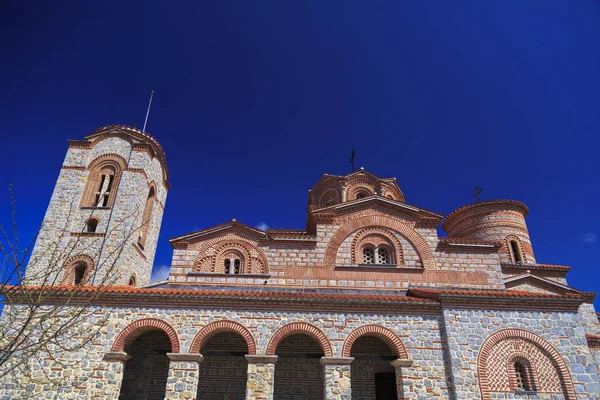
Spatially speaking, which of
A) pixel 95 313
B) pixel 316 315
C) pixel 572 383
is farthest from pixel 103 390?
pixel 572 383

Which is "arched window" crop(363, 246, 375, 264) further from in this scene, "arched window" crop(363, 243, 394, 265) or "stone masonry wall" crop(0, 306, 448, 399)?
"stone masonry wall" crop(0, 306, 448, 399)

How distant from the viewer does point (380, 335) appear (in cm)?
971

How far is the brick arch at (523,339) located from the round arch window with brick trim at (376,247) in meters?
4.25

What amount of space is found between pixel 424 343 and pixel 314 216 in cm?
594

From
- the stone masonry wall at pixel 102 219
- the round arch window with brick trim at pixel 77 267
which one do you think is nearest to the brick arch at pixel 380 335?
the stone masonry wall at pixel 102 219

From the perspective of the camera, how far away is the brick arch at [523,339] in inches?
356

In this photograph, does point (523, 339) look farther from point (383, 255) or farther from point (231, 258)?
point (231, 258)

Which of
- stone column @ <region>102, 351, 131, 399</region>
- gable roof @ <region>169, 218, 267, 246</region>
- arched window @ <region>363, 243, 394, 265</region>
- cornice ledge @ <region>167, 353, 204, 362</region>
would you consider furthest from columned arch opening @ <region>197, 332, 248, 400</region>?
arched window @ <region>363, 243, 394, 265</region>

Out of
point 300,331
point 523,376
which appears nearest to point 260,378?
point 300,331

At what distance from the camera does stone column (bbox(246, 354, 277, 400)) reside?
9008 mm

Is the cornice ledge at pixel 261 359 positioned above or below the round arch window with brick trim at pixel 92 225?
A: below

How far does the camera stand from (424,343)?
9.60 m

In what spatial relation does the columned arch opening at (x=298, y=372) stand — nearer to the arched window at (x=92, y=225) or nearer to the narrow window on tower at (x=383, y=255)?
the narrow window on tower at (x=383, y=255)

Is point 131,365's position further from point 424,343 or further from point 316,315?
point 424,343
